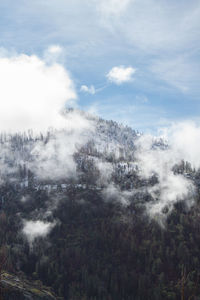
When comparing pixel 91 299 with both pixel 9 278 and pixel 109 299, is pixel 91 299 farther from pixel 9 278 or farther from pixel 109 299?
pixel 9 278

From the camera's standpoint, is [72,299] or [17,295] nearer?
[17,295]

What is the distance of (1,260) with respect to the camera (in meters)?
31.5

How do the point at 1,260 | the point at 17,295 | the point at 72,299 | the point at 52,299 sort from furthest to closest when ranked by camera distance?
the point at 72,299
the point at 52,299
the point at 17,295
the point at 1,260

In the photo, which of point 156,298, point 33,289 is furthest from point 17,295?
point 156,298

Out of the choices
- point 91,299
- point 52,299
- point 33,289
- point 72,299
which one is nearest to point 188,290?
point 91,299

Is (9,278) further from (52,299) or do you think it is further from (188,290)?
(188,290)

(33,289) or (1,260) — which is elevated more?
(1,260)

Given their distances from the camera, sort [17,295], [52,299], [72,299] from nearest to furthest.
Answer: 1. [17,295]
2. [52,299]
3. [72,299]

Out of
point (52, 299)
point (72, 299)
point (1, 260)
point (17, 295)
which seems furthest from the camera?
point (72, 299)

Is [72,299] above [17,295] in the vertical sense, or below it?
below

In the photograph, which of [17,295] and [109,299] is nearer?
[17,295]

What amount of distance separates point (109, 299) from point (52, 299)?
43812 millimetres

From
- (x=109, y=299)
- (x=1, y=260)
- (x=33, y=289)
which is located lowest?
(x=109, y=299)

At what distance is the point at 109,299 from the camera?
7864 inches
